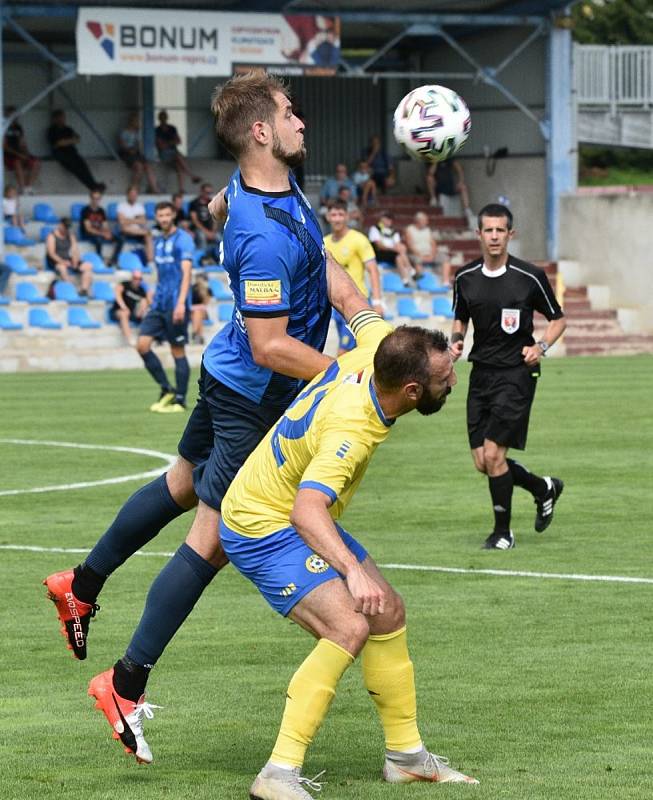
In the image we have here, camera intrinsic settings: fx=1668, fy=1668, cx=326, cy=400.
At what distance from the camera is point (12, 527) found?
10945mm

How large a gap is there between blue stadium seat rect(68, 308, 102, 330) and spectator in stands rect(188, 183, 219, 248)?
13.0ft

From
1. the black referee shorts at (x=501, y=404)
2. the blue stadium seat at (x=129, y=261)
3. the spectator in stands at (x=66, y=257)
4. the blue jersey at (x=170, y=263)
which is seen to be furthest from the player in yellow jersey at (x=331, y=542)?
the blue stadium seat at (x=129, y=261)

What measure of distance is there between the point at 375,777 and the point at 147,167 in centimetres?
3056

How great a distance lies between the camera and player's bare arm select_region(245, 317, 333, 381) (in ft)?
18.4

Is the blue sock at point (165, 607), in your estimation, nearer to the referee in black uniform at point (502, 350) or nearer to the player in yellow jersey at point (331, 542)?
the player in yellow jersey at point (331, 542)

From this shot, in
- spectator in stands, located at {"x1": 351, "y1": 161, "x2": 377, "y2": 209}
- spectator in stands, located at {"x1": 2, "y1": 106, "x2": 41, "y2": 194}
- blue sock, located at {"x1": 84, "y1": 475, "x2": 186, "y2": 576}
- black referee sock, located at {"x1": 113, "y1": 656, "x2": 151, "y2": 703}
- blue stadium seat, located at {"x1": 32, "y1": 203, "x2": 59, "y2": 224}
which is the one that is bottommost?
black referee sock, located at {"x1": 113, "y1": 656, "x2": 151, "y2": 703}

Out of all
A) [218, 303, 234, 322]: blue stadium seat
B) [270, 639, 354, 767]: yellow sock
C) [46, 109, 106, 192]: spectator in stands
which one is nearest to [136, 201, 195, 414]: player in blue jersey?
[218, 303, 234, 322]: blue stadium seat

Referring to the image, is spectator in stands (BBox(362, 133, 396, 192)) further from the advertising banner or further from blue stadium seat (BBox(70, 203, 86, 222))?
blue stadium seat (BBox(70, 203, 86, 222))

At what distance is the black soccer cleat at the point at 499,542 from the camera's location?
10086 millimetres

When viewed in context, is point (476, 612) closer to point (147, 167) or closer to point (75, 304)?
point (75, 304)

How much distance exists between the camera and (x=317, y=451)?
16.5ft

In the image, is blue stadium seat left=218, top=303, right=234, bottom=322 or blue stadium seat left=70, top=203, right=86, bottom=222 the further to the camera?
blue stadium seat left=70, top=203, right=86, bottom=222

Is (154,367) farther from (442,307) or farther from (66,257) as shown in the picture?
(442,307)

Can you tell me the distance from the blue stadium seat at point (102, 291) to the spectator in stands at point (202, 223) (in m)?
2.99
